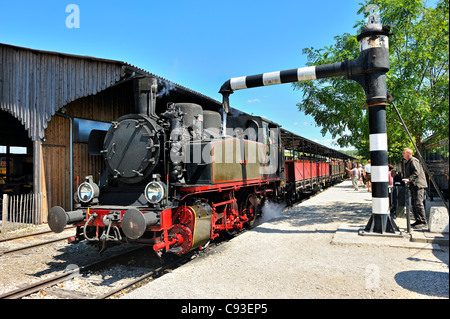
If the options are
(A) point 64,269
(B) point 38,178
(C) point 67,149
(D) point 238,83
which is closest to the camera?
(A) point 64,269

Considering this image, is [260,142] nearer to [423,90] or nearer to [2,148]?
[423,90]

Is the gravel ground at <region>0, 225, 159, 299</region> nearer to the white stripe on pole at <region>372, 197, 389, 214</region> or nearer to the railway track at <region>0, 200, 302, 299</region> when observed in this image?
the railway track at <region>0, 200, 302, 299</region>

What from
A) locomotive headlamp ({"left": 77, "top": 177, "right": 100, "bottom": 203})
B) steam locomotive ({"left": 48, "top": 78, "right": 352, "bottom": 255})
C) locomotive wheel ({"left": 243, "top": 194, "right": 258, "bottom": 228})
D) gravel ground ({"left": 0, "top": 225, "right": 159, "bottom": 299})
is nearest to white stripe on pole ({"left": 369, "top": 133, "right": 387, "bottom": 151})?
steam locomotive ({"left": 48, "top": 78, "right": 352, "bottom": 255})

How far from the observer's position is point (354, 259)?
4.84 m

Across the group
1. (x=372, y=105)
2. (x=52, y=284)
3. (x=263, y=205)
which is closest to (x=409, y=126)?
(x=372, y=105)

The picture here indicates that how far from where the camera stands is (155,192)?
16.0 ft

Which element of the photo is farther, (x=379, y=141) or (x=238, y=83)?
(x=238, y=83)

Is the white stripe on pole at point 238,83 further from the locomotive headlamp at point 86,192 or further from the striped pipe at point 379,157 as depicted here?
the locomotive headlamp at point 86,192

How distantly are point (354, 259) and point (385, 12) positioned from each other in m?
5.95

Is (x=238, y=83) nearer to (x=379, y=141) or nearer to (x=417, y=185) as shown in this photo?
(x=379, y=141)

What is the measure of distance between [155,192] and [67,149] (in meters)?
6.83

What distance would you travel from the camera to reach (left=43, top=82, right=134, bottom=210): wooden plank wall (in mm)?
9820

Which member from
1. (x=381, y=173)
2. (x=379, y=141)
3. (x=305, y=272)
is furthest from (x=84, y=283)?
(x=379, y=141)

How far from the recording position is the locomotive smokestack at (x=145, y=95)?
5.66 metres
